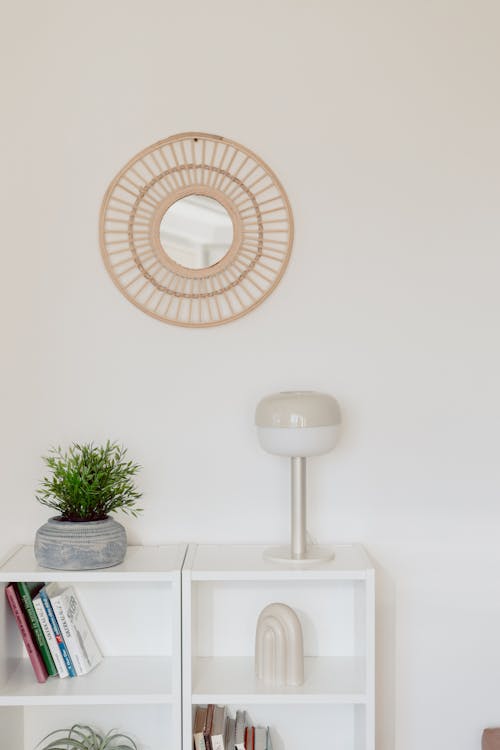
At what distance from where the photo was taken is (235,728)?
2008 mm

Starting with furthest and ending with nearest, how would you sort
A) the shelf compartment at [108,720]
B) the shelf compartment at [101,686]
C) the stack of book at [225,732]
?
the shelf compartment at [108,720], the stack of book at [225,732], the shelf compartment at [101,686]

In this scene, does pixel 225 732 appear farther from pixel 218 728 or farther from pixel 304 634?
pixel 304 634

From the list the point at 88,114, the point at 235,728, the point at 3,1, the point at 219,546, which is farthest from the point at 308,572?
the point at 3,1

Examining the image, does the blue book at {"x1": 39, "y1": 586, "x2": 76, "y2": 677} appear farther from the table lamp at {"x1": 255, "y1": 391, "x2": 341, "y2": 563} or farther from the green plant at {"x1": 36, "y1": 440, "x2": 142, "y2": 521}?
the table lamp at {"x1": 255, "y1": 391, "x2": 341, "y2": 563}

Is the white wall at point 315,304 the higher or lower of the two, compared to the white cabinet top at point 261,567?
higher

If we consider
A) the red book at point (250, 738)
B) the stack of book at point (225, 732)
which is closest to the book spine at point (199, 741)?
the stack of book at point (225, 732)

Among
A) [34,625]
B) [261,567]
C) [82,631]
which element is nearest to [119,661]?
[82,631]

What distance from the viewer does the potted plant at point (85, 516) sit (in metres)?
1.83

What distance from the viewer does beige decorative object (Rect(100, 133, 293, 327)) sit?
6.84ft

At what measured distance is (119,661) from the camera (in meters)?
2.05

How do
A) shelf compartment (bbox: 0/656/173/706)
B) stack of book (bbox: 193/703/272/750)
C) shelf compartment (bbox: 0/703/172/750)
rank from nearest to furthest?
shelf compartment (bbox: 0/656/173/706)
stack of book (bbox: 193/703/272/750)
shelf compartment (bbox: 0/703/172/750)

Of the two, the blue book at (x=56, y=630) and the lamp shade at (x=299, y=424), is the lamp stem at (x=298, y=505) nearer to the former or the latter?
the lamp shade at (x=299, y=424)

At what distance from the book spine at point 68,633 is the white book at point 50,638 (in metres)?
0.02

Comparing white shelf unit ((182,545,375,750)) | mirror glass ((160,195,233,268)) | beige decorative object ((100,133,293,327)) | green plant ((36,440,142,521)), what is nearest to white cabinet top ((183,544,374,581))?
white shelf unit ((182,545,375,750))
